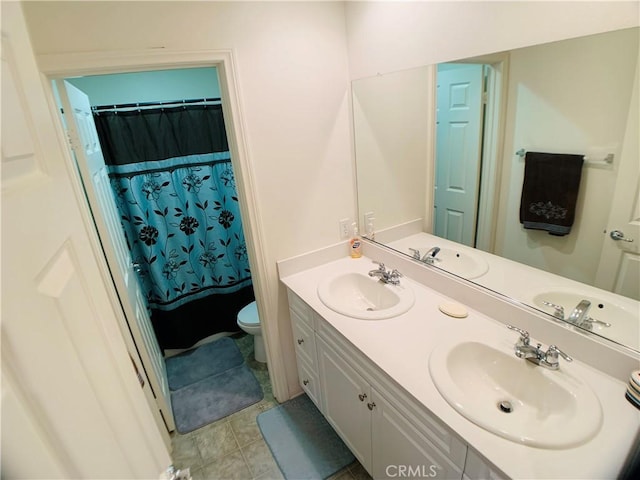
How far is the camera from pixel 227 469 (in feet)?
5.83

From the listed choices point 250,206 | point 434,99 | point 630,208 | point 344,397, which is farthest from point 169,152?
point 630,208

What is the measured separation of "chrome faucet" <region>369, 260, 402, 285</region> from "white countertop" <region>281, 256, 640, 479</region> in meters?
0.05

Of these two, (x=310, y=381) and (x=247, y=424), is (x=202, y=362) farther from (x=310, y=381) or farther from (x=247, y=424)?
(x=310, y=381)

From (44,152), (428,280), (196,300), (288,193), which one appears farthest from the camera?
(196,300)

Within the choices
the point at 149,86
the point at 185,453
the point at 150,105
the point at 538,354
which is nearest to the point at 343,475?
the point at 185,453

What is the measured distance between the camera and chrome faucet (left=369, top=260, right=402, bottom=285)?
174 centimetres

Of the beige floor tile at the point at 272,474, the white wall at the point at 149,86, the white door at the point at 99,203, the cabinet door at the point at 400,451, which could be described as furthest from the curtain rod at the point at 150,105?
the beige floor tile at the point at 272,474

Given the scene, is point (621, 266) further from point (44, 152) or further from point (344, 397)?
point (44, 152)

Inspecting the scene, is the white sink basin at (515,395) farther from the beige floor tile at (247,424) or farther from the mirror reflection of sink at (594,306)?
the beige floor tile at (247,424)

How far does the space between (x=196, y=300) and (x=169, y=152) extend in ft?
3.72

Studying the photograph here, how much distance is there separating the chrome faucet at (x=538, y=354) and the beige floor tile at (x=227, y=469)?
4.72 ft

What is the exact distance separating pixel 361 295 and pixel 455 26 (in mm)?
1307

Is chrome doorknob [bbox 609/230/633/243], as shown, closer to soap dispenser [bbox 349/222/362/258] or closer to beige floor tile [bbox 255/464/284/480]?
soap dispenser [bbox 349/222/362/258]

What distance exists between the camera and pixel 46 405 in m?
0.37
